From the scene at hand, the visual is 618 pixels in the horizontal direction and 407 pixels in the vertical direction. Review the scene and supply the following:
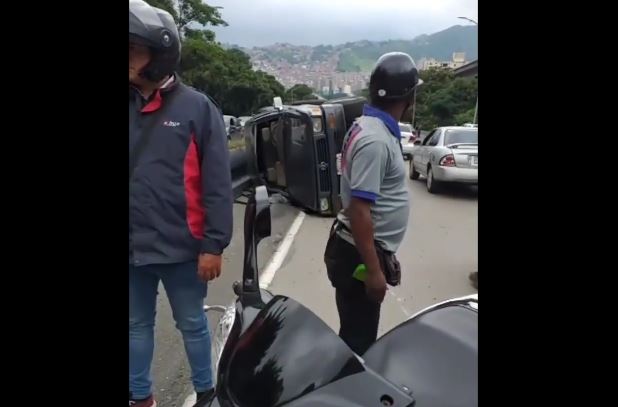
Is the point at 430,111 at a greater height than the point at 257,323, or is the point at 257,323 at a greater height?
the point at 430,111

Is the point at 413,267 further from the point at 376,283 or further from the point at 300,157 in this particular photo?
the point at 376,283

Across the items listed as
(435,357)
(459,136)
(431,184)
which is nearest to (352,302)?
(435,357)

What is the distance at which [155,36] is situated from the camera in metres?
2.23

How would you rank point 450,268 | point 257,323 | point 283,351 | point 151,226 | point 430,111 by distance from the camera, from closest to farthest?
point 283,351
point 257,323
point 151,226
point 450,268
point 430,111

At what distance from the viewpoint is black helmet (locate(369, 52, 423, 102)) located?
2348mm

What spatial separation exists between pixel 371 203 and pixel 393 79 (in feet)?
1.82

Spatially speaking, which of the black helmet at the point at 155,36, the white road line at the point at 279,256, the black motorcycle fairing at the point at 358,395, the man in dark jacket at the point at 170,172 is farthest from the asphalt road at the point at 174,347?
the black motorcycle fairing at the point at 358,395

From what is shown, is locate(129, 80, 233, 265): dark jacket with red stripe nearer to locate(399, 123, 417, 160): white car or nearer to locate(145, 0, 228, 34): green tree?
locate(399, 123, 417, 160): white car

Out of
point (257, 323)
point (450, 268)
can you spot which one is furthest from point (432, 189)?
point (257, 323)
